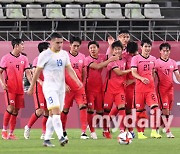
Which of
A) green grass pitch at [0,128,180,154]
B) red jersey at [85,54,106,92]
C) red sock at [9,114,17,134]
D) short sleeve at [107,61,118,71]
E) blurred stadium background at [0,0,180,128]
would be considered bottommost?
green grass pitch at [0,128,180,154]

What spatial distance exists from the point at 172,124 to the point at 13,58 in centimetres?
666

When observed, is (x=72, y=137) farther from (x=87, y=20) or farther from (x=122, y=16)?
(x=122, y=16)

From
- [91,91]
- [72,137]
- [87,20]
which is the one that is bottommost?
[72,137]

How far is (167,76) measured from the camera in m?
18.8

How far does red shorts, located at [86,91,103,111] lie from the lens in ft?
59.1

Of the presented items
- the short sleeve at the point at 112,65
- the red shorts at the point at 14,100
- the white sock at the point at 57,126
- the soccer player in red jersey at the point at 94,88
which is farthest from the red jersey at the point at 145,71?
the white sock at the point at 57,126

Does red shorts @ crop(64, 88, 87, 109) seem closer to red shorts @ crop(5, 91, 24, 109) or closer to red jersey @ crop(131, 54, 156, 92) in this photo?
red shorts @ crop(5, 91, 24, 109)

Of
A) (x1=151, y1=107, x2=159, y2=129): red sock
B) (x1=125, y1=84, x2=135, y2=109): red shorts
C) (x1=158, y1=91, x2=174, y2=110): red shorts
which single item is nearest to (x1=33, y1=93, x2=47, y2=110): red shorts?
(x1=125, y1=84, x2=135, y2=109): red shorts

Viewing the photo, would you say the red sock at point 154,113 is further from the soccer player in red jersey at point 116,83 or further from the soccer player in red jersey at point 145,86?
the soccer player in red jersey at point 116,83

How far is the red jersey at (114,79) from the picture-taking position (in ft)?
57.0

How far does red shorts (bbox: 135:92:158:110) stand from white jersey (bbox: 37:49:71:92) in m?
3.96

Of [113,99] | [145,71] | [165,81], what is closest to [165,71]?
[165,81]

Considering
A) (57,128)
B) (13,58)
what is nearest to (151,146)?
(57,128)

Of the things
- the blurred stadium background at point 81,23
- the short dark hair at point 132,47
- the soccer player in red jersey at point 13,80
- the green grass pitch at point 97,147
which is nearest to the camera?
the green grass pitch at point 97,147
